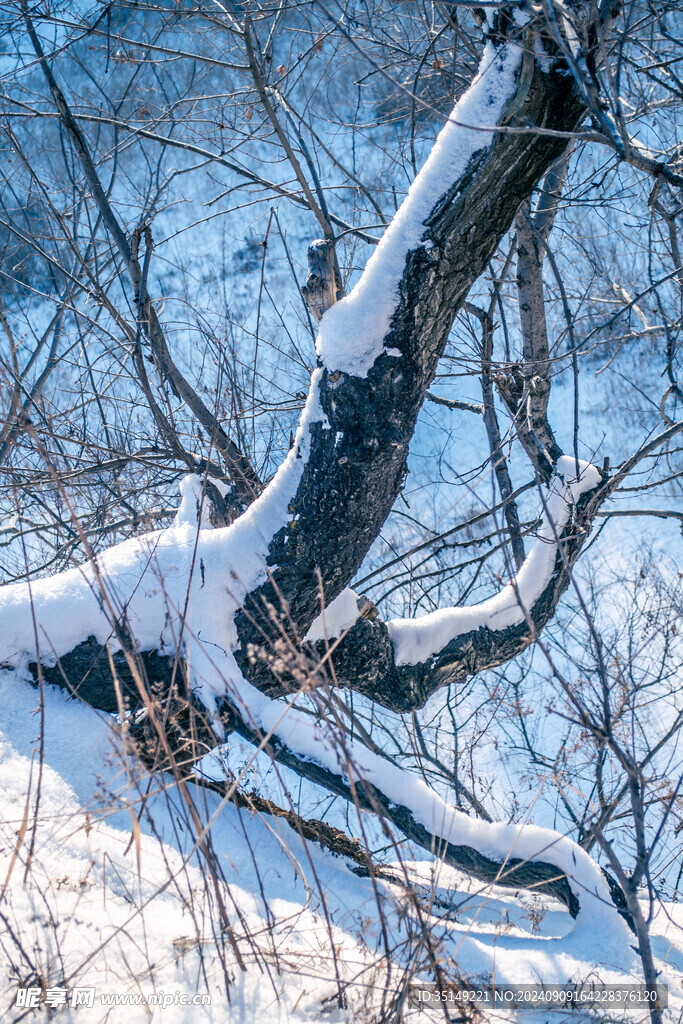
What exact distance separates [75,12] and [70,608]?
2.90m

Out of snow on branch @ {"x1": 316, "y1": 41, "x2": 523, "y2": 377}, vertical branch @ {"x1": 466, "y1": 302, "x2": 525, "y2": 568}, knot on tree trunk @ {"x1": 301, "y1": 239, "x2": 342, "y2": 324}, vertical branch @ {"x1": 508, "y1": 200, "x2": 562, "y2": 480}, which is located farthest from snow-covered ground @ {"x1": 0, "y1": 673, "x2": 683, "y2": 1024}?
vertical branch @ {"x1": 508, "y1": 200, "x2": 562, "y2": 480}

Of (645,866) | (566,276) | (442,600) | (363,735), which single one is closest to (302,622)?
(645,866)

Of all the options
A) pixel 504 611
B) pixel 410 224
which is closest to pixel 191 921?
pixel 504 611

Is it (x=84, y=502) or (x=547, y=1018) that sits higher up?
(x=84, y=502)

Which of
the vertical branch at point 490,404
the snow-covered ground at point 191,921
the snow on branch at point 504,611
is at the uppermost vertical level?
the vertical branch at point 490,404

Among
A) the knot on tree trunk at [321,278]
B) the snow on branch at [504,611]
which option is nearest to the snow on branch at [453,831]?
the snow on branch at [504,611]

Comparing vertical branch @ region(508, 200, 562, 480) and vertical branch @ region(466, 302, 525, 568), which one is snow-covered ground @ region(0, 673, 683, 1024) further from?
vertical branch @ region(508, 200, 562, 480)

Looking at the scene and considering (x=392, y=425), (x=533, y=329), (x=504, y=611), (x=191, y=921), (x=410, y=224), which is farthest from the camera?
(x=533, y=329)

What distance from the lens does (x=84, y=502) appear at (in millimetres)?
4336

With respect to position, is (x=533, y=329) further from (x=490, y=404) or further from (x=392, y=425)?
(x=392, y=425)

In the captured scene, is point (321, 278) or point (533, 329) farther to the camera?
point (533, 329)

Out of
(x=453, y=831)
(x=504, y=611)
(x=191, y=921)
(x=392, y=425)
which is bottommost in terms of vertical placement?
(x=191, y=921)

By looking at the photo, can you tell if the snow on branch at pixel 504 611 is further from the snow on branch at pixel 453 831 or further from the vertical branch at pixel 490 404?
the snow on branch at pixel 453 831

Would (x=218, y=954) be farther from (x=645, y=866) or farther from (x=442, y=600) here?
(x=442, y=600)
